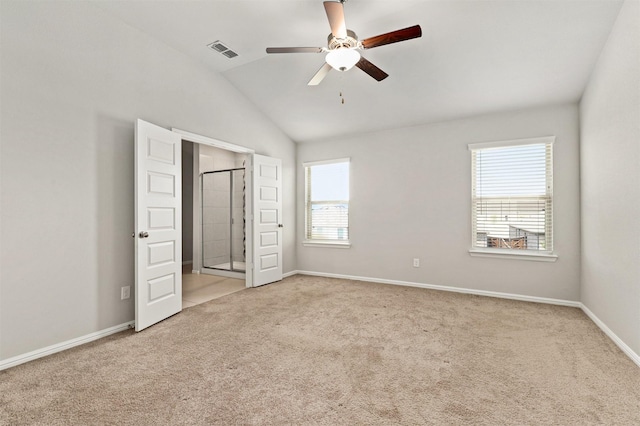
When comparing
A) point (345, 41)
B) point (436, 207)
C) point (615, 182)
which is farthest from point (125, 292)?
point (615, 182)

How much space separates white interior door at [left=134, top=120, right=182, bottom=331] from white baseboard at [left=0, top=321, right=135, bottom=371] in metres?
0.24

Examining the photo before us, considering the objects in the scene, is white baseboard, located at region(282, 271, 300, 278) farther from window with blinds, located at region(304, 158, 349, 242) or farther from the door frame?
the door frame

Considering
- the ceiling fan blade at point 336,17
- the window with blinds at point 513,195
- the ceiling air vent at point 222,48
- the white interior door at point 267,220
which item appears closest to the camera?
the ceiling fan blade at point 336,17

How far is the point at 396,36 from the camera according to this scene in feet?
7.38

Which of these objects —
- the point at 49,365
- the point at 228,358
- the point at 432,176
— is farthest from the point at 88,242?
the point at 432,176

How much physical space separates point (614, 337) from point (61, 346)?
4874 millimetres

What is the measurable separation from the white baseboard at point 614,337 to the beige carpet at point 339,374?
53 mm

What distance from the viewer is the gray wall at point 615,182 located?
2320 millimetres

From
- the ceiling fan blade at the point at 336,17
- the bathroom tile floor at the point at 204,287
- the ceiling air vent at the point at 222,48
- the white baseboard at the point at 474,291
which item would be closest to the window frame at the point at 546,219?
the white baseboard at the point at 474,291

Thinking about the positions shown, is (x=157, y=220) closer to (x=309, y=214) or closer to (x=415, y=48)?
(x=309, y=214)

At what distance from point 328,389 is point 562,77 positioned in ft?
13.1

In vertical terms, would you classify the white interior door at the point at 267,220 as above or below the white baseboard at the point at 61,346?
above

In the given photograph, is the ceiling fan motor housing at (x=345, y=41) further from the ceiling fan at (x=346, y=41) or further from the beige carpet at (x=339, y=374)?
the beige carpet at (x=339, y=374)

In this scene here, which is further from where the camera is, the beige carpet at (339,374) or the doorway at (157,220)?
the doorway at (157,220)
